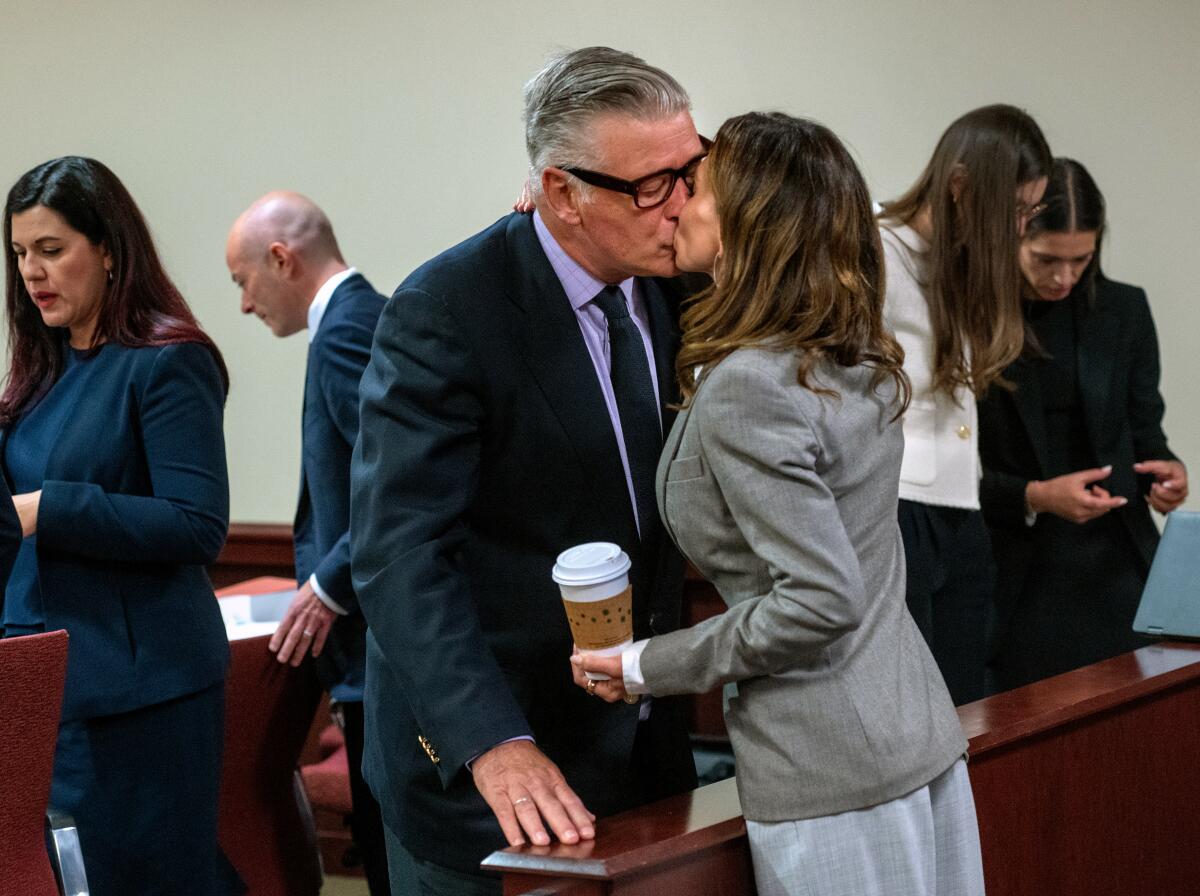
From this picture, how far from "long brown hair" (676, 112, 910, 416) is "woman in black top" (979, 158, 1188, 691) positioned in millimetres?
1792

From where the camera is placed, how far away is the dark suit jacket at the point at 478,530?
5.59 ft

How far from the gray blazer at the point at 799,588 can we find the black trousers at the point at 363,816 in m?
1.78

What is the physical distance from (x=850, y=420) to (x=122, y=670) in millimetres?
1457

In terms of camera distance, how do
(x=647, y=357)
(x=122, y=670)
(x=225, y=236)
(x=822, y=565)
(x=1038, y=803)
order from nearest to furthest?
(x=822, y=565) → (x=647, y=357) → (x=1038, y=803) → (x=122, y=670) → (x=225, y=236)

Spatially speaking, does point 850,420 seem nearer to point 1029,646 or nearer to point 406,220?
point 1029,646

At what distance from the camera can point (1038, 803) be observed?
211cm

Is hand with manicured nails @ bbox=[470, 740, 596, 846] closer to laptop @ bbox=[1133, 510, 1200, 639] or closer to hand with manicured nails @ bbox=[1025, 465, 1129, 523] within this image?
laptop @ bbox=[1133, 510, 1200, 639]

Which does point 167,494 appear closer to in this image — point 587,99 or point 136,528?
point 136,528

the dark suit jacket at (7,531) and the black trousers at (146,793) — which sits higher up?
the dark suit jacket at (7,531)

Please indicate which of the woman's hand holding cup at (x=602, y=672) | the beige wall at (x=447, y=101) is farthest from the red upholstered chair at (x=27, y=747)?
the beige wall at (x=447, y=101)

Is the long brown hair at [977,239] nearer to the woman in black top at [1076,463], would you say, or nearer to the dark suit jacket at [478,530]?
the woman in black top at [1076,463]

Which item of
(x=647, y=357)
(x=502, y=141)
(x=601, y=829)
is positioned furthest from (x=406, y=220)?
(x=601, y=829)

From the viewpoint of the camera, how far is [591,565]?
1524mm

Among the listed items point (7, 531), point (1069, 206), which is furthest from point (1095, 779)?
point (7, 531)
